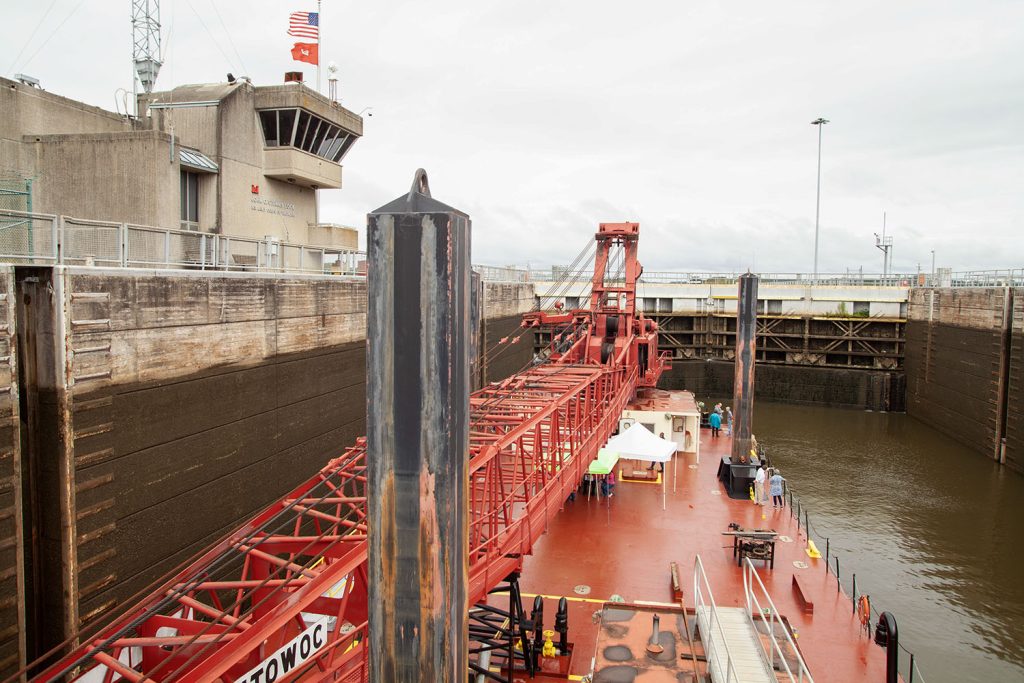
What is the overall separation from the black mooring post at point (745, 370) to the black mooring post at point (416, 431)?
1971 cm

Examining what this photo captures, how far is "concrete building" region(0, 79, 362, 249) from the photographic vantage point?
20.7m

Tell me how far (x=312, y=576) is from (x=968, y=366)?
34.6 m

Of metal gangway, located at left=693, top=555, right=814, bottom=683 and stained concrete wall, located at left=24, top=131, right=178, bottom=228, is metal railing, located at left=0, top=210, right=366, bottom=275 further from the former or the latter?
metal gangway, located at left=693, top=555, right=814, bottom=683

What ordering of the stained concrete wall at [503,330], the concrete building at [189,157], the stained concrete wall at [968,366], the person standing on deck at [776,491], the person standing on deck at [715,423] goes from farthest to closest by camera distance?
the stained concrete wall at [503,330]
the person standing on deck at [715,423]
the stained concrete wall at [968,366]
the concrete building at [189,157]
the person standing on deck at [776,491]

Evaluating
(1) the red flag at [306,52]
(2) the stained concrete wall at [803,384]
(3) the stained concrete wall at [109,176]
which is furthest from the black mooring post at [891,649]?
(2) the stained concrete wall at [803,384]

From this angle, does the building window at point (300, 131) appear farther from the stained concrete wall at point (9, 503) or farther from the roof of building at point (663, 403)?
the stained concrete wall at point (9, 503)

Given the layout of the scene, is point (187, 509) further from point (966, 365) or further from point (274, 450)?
point (966, 365)

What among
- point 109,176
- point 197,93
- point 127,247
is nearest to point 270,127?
point 197,93

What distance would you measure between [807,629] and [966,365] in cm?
2670

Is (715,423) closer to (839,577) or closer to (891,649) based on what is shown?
(839,577)

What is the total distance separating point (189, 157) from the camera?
22156 mm

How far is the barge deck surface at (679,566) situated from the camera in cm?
1259

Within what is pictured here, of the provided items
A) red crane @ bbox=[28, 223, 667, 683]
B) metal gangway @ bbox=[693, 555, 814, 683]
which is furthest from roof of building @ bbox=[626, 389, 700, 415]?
metal gangway @ bbox=[693, 555, 814, 683]

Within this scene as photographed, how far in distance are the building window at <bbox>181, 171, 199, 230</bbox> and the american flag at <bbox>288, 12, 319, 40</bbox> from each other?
7132mm
